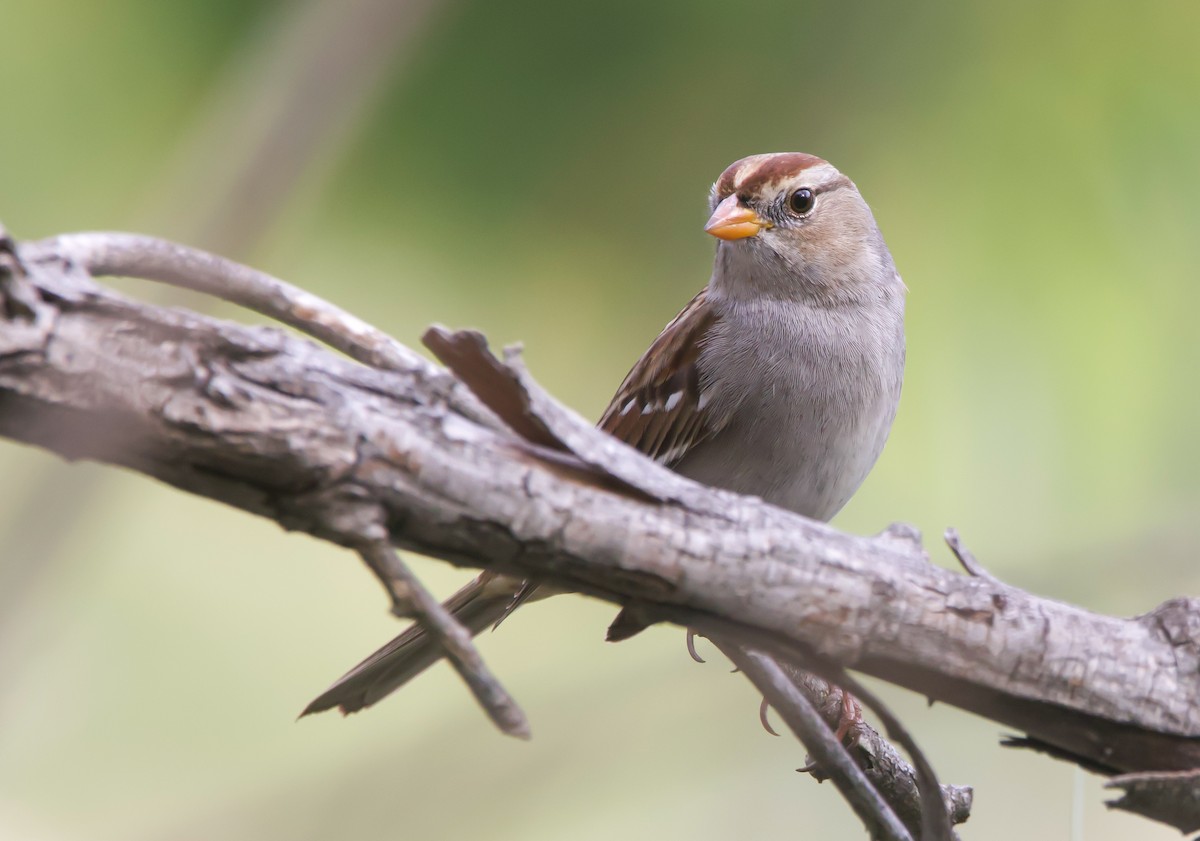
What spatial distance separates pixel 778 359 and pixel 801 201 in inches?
14.4

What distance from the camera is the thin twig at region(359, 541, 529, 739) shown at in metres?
0.95

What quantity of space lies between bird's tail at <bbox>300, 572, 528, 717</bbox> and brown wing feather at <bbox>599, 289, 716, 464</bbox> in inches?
17.7

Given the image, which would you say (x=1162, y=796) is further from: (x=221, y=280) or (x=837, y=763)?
(x=221, y=280)

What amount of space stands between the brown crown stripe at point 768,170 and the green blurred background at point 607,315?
0.16 ft

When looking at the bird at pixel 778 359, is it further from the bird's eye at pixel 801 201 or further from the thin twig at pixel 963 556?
the thin twig at pixel 963 556

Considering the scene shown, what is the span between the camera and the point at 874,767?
1768mm

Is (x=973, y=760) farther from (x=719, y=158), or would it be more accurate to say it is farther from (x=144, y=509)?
(x=144, y=509)

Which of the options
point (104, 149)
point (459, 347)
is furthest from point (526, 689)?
point (459, 347)

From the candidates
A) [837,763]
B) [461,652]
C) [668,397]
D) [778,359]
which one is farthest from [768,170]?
[461,652]

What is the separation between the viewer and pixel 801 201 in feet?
8.00

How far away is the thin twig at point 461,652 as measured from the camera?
0.95 meters

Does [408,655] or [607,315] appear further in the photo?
[607,315]

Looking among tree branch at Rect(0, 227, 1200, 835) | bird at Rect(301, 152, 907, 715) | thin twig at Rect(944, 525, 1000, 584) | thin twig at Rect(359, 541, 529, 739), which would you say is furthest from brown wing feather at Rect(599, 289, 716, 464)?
thin twig at Rect(359, 541, 529, 739)

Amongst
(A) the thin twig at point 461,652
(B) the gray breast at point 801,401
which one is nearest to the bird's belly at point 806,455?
(B) the gray breast at point 801,401
